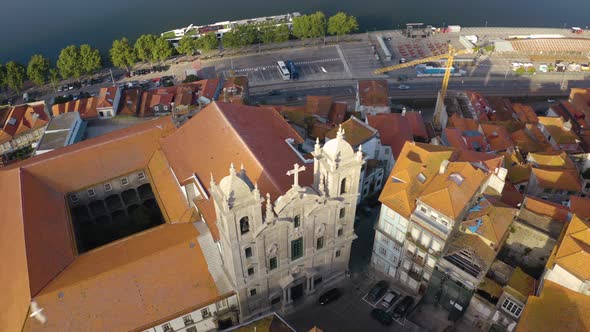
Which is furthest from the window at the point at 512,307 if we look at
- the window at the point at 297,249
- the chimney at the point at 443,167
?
the window at the point at 297,249

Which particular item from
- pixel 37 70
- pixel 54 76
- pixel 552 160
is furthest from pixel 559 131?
pixel 37 70

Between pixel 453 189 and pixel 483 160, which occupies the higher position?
pixel 453 189

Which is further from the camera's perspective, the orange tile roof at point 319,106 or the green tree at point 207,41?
the green tree at point 207,41

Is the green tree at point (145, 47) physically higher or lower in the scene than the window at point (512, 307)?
higher

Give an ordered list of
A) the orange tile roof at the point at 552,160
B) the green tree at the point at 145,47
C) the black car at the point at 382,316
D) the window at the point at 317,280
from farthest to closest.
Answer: the green tree at the point at 145,47 < the orange tile roof at the point at 552,160 < the window at the point at 317,280 < the black car at the point at 382,316

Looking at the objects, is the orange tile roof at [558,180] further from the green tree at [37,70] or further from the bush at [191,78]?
the green tree at [37,70]

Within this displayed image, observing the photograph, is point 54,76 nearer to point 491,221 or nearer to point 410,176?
point 410,176

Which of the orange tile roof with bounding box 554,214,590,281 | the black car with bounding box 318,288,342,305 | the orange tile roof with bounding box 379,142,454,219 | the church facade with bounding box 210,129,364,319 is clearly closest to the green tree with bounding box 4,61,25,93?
the church facade with bounding box 210,129,364,319
